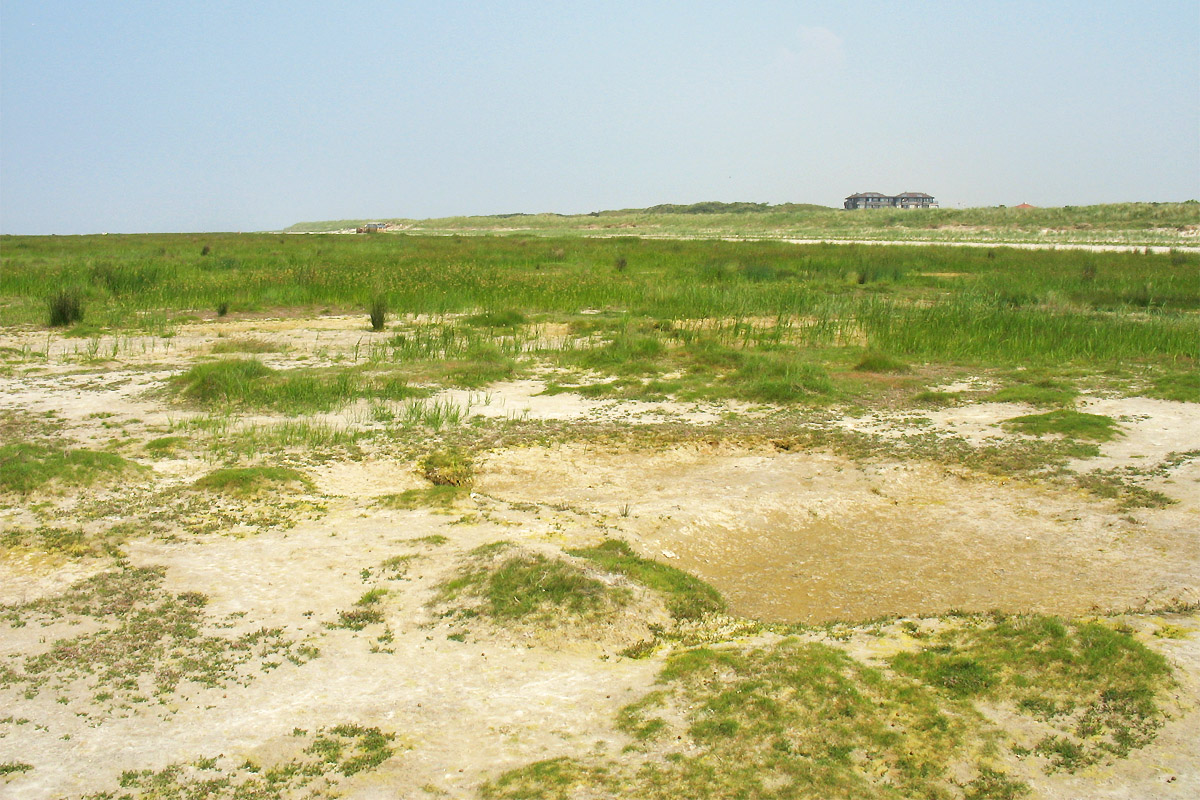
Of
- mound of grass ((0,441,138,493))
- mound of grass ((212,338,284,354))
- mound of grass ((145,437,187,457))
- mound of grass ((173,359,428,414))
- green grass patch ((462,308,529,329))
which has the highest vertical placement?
green grass patch ((462,308,529,329))

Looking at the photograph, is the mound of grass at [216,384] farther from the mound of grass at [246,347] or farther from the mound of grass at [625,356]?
the mound of grass at [625,356]

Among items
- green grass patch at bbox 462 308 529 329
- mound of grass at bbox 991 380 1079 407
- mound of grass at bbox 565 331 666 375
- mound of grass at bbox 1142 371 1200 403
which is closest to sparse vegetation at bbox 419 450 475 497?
mound of grass at bbox 565 331 666 375

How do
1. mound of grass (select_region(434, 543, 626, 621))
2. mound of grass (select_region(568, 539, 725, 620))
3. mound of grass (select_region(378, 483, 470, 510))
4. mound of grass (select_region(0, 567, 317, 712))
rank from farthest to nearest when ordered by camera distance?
1. mound of grass (select_region(378, 483, 470, 510))
2. mound of grass (select_region(568, 539, 725, 620))
3. mound of grass (select_region(434, 543, 626, 621))
4. mound of grass (select_region(0, 567, 317, 712))

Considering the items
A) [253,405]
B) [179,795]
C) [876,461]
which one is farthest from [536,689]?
[253,405]

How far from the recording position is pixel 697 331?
15.2m

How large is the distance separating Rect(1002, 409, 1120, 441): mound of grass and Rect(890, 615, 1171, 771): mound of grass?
4.87 meters

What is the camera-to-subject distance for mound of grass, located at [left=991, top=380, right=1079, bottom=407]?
10.4m

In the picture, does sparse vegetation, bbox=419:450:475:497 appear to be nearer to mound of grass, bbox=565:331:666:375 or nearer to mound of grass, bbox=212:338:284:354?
mound of grass, bbox=565:331:666:375

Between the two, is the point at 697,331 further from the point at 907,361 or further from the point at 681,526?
the point at 681,526

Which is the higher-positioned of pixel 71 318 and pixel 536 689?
pixel 71 318

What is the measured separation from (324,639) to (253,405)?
5.90 meters

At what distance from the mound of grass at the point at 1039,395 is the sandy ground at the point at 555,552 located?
37cm

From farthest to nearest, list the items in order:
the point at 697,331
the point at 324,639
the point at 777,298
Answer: the point at 777,298, the point at 697,331, the point at 324,639

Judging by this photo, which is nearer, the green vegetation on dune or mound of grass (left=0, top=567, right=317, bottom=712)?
the green vegetation on dune
